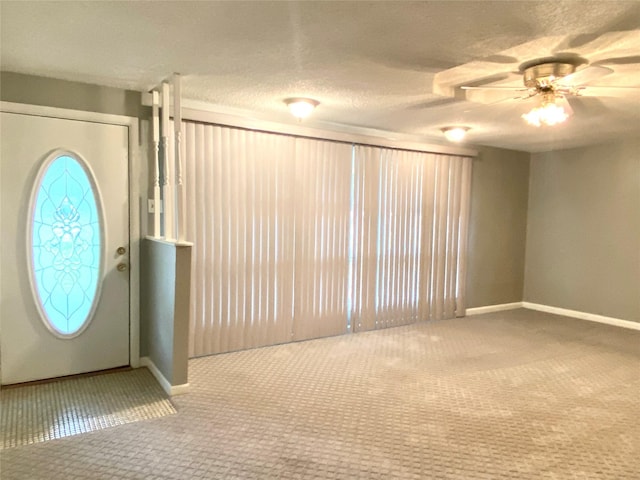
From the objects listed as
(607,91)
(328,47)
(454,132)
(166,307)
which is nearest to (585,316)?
(454,132)

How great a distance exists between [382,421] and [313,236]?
6.84ft

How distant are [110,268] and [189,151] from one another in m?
1.12

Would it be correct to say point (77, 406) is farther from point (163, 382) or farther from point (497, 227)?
point (497, 227)

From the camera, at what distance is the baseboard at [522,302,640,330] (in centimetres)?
518

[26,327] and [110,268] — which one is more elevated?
[110,268]

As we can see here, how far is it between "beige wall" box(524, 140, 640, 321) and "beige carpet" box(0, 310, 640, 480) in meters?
1.24

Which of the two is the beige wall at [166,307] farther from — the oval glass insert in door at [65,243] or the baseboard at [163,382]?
the oval glass insert in door at [65,243]

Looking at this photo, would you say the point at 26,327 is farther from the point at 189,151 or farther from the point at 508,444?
the point at 508,444

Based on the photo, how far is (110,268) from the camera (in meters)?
3.47

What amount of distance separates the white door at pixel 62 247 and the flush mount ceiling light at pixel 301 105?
1.31m

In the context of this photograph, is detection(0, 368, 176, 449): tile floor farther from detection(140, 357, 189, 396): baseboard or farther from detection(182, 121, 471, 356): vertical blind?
detection(182, 121, 471, 356): vertical blind

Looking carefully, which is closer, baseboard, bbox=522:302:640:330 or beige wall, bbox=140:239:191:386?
beige wall, bbox=140:239:191:386

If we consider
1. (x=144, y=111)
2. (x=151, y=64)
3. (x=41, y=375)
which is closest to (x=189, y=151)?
(x=144, y=111)

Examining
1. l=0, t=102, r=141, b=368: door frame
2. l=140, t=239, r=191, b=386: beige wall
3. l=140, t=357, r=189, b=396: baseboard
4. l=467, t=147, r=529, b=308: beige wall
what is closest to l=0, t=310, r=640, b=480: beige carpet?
l=140, t=357, r=189, b=396: baseboard
